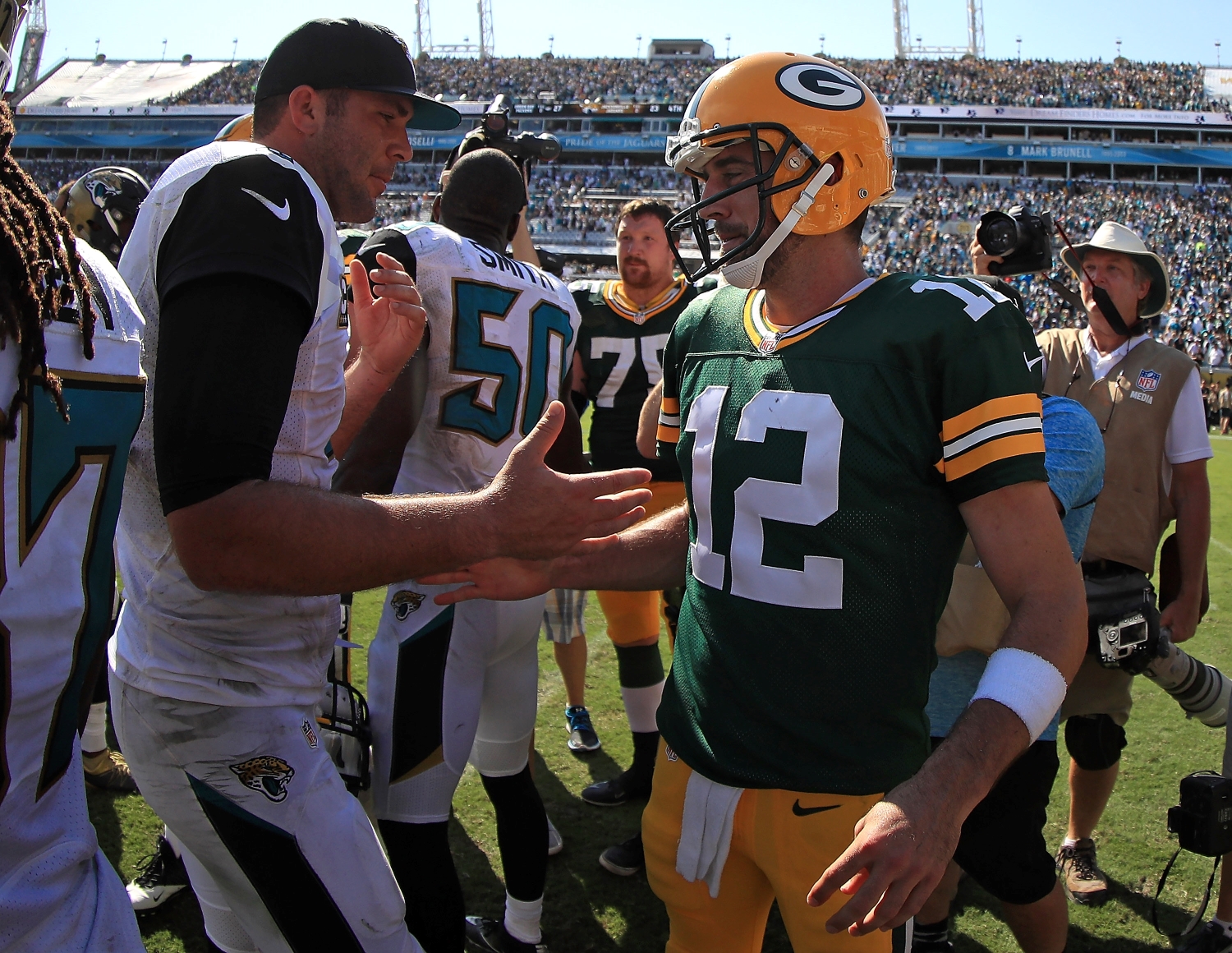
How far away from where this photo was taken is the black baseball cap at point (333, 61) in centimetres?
204

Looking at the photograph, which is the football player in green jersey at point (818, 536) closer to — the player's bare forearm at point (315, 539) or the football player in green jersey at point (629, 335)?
the player's bare forearm at point (315, 539)

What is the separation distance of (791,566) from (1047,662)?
473mm

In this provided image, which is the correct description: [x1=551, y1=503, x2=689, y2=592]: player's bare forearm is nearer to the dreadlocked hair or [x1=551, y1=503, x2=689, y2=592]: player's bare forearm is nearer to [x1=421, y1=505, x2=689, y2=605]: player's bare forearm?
[x1=421, y1=505, x2=689, y2=605]: player's bare forearm

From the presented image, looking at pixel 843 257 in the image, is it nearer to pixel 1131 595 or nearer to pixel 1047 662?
pixel 1047 662

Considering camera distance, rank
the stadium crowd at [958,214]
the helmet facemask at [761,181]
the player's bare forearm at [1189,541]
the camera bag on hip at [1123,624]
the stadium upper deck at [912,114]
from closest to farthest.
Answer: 1. the helmet facemask at [761,181]
2. the camera bag on hip at [1123,624]
3. the player's bare forearm at [1189,541]
4. the stadium crowd at [958,214]
5. the stadium upper deck at [912,114]

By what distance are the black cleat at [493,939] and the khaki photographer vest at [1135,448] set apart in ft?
8.20

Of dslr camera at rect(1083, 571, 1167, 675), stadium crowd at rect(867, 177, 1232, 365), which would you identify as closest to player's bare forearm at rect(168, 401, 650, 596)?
dslr camera at rect(1083, 571, 1167, 675)

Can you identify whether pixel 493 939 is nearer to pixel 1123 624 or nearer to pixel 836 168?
pixel 1123 624

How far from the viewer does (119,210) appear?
411 centimetres

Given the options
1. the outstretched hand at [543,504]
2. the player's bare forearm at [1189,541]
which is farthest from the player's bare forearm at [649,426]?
the player's bare forearm at [1189,541]

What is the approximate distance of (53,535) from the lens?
1.18 metres

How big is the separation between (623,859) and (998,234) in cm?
259

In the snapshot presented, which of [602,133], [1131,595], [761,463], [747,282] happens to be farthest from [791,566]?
[602,133]

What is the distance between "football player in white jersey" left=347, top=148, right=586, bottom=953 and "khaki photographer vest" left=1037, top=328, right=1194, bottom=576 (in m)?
2.11
